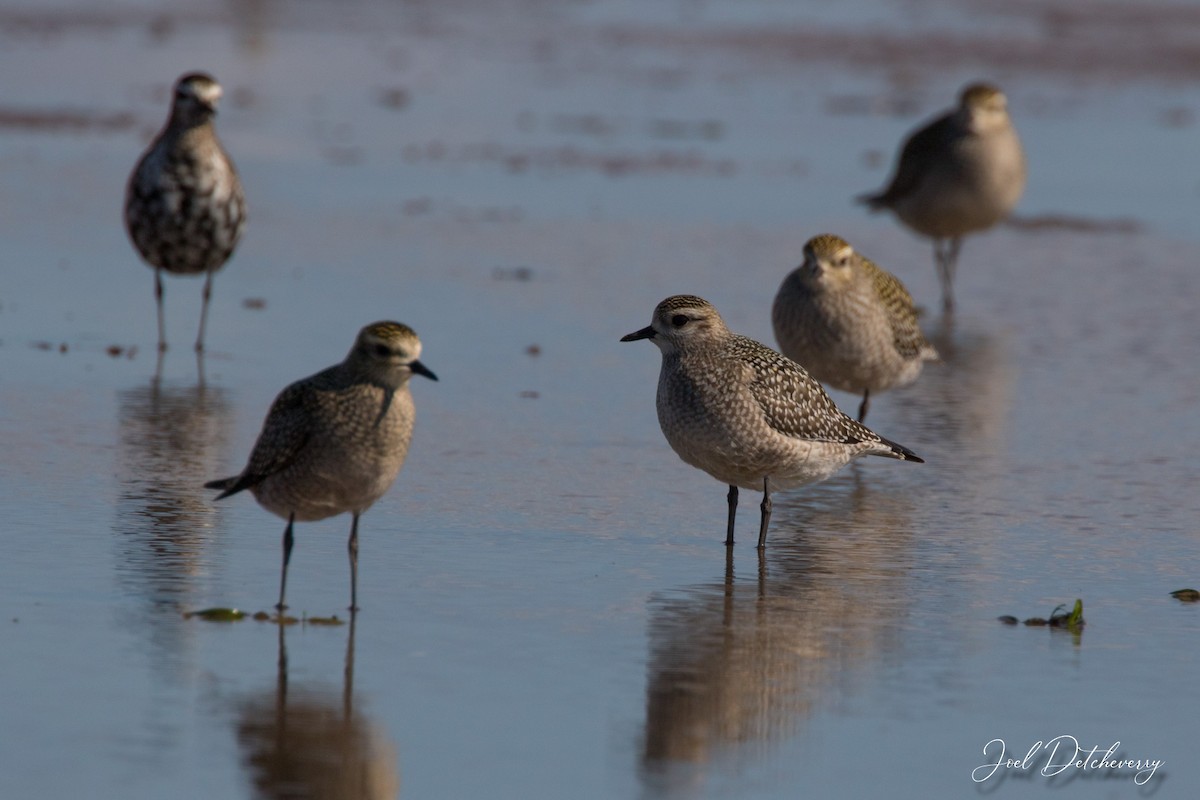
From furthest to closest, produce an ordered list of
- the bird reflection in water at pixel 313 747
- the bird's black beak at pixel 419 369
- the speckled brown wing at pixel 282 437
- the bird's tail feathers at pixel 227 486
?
the bird's tail feathers at pixel 227 486 → the speckled brown wing at pixel 282 437 → the bird's black beak at pixel 419 369 → the bird reflection in water at pixel 313 747

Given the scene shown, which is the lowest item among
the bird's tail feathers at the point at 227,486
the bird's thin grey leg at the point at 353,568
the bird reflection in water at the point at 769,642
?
the bird reflection in water at the point at 769,642

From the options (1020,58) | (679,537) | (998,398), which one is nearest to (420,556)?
(679,537)

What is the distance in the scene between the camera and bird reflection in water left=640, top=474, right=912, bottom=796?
6.95 meters

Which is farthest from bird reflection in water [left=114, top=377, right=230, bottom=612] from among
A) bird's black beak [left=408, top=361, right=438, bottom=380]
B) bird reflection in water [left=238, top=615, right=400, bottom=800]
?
bird's black beak [left=408, top=361, right=438, bottom=380]

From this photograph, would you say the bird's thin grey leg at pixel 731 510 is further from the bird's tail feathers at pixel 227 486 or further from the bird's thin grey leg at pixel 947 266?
the bird's thin grey leg at pixel 947 266

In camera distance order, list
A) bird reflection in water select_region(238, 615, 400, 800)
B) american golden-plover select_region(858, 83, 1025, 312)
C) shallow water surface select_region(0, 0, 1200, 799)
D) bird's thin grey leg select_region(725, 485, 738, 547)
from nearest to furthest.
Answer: bird reflection in water select_region(238, 615, 400, 800) → shallow water surface select_region(0, 0, 1200, 799) → bird's thin grey leg select_region(725, 485, 738, 547) → american golden-plover select_region(858, 83, 1025, 312)

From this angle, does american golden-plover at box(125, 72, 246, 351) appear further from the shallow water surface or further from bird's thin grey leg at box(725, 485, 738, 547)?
bird's thin grey leg at box(725, 485, 738, 547)

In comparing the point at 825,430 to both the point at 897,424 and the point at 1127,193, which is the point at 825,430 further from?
the point at 1127,193

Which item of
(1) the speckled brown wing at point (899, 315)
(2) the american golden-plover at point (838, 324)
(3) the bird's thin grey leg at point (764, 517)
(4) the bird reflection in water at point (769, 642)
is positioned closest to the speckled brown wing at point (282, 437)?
(4) the bird reflection in water at point (769, 642)

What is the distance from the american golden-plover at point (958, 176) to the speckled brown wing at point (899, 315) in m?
5.22

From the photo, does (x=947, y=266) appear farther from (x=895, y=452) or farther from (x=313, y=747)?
(x=313, y=747)

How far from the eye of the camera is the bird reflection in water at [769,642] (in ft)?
22.8

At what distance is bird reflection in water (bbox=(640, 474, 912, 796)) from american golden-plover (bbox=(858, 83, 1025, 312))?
884 cm

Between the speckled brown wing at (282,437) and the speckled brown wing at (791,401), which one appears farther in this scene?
Result: the speckled brown wing at (791,401)
